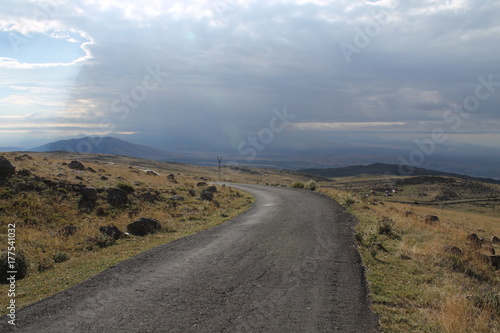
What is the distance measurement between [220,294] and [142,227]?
8.37 metres

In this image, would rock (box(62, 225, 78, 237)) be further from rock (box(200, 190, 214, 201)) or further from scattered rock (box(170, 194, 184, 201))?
rock (box(200, 190, 214, 201))

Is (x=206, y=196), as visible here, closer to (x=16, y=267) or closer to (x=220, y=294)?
(x=16, y=267)

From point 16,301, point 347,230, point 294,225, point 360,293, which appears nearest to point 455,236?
point 347,230

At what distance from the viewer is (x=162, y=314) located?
6.11 meters

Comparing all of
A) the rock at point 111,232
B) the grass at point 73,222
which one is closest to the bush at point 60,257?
the grass at point 73,222

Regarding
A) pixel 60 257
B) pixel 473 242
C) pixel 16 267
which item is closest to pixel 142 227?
pixel 60 257

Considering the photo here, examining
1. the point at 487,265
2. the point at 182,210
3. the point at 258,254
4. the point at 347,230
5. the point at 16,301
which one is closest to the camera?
the point at 16,301

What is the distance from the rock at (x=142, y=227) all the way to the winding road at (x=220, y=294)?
318 cm

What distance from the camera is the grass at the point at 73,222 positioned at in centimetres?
898

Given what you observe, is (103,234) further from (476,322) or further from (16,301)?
(476,322)

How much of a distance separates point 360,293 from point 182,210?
15.1 meters

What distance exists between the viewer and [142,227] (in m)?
14.2

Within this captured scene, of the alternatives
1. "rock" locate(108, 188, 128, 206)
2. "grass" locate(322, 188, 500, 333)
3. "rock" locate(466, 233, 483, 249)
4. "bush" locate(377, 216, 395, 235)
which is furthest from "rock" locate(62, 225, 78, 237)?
"rock" locate(466, 233, 483, 249)

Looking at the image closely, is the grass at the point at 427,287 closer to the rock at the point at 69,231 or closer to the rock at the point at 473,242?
the rock at the point at 473,242
